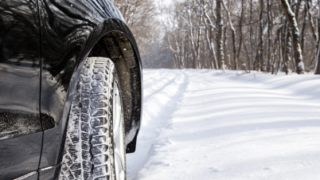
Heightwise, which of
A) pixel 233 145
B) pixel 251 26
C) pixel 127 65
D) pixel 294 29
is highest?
pixel 251 26

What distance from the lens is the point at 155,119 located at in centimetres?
346

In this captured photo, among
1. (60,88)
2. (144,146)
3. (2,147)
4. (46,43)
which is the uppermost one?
(46,43)

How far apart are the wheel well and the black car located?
1.09ft

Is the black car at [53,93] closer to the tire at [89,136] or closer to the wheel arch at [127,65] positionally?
the tire at [89,136]

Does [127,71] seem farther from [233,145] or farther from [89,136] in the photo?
[233,145]

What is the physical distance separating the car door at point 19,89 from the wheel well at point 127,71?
0.78m

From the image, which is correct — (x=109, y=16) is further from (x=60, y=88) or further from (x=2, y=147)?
(x=2, y=147)

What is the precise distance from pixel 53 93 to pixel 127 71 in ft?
3.08

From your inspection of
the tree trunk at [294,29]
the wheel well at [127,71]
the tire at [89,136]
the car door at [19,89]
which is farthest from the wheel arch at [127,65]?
the tree trunk at [294,29]

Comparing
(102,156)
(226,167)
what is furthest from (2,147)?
(226,167)

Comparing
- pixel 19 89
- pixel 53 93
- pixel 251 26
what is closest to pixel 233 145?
pixel 53 93

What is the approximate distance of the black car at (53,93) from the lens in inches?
23.9

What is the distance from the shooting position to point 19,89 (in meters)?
0.63

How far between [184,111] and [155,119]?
0.46 m
